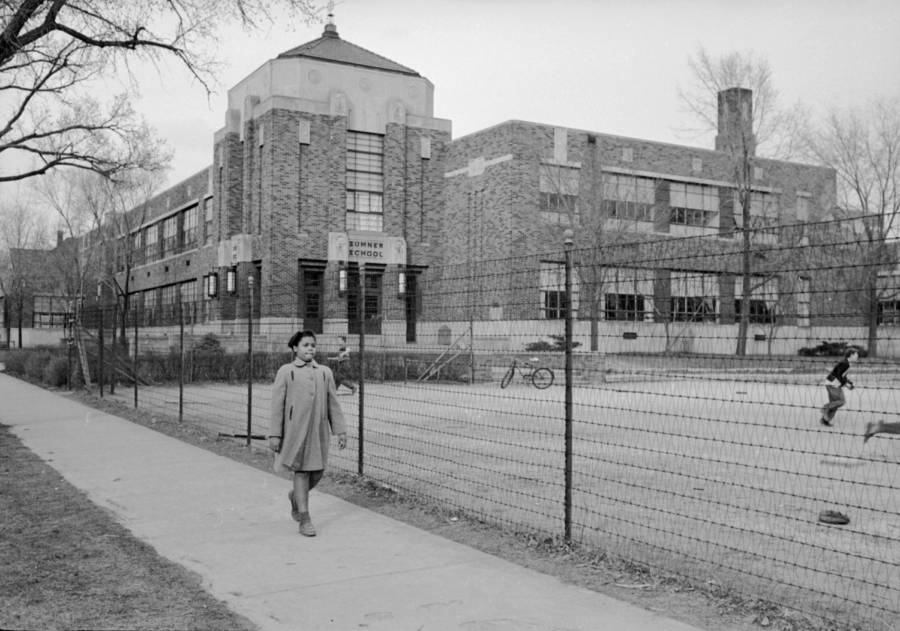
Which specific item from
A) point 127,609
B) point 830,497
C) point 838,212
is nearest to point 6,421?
point 127,609

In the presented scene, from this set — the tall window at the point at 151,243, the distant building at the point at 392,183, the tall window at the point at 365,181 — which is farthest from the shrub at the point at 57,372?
the tall window at the point at 151,243

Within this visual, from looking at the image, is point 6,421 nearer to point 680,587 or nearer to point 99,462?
point 99,462

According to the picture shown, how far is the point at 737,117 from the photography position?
149ft

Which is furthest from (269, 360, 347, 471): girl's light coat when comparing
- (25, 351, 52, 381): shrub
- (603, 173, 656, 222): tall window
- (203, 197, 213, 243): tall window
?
(203, 197, 213, 243): tall window

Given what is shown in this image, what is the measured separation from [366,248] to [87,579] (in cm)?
3784

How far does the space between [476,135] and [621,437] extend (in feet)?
107

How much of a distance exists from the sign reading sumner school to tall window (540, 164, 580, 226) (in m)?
7.42

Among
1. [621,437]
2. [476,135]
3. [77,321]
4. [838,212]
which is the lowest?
[621,437]

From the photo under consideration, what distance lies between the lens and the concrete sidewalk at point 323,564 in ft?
16.2

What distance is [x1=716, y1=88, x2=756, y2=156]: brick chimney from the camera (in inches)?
1764

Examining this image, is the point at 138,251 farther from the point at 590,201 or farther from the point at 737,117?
the point at 737,117

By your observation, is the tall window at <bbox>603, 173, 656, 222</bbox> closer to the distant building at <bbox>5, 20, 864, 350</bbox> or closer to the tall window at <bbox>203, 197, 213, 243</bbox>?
the distant building at <bbox>5, 20, 864, 350</bbox>

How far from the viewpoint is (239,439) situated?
42.9 feet

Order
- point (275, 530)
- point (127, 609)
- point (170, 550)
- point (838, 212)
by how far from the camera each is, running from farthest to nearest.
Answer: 1. point (838, 212)
2. point (275, 530)
3. point (170, 550)
4. point (127, 609)
